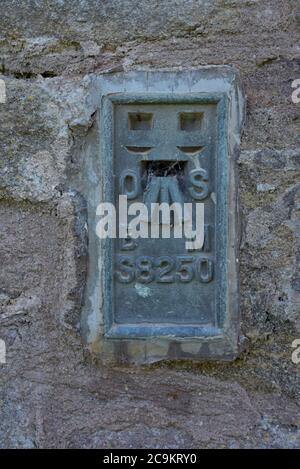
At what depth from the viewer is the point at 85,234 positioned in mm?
978

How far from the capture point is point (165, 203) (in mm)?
962

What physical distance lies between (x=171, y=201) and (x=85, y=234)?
17cm

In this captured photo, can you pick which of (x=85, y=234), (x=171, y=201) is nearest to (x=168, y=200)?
(x=171, y=201)

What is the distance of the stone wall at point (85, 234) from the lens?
3.14 feet

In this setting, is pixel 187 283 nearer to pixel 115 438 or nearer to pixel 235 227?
pixel 235 227

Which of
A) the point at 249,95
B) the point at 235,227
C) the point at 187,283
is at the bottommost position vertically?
the point at 187,283

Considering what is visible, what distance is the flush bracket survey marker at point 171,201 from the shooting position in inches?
37.3

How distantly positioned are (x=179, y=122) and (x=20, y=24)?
346 millimetres

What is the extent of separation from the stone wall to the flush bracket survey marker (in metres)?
0.03

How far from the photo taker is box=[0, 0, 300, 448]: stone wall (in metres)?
0.96

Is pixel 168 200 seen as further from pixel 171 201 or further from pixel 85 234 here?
pixel 85 234

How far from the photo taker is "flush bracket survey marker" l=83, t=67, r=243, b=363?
0.95 metres

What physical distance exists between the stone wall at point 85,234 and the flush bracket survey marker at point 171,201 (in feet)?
0.09

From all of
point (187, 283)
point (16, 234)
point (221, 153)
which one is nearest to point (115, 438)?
point (187, 283)
